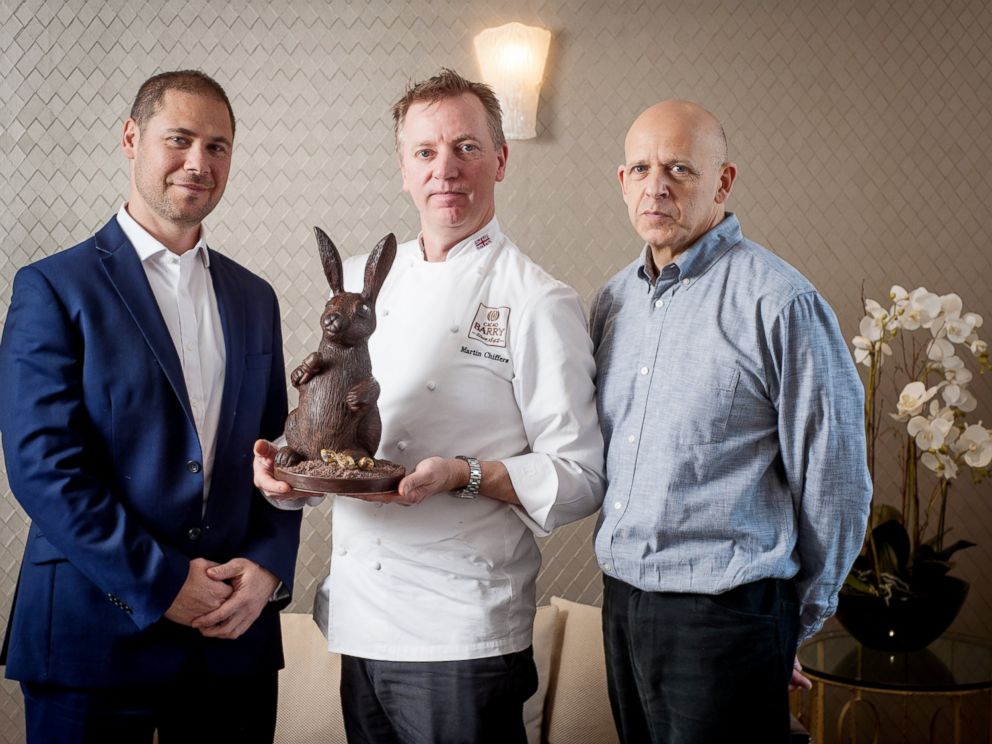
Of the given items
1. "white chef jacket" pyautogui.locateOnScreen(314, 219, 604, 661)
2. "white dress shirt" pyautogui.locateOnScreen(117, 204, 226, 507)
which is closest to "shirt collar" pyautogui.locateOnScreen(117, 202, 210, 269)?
"white dress shirt" pyautogui.locateOnScreen(117, 204, 226, 507)

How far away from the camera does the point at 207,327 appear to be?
194 cm

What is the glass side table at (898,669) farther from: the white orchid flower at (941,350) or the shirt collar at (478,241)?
the shirt collar at (478,241)

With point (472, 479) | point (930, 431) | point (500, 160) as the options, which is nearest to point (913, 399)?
point (930, 431)

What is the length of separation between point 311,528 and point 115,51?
168 cm

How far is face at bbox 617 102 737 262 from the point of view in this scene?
189cm

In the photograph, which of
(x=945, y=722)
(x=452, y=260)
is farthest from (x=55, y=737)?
(x=945, y=722)

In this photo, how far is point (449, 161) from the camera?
189 centimetres

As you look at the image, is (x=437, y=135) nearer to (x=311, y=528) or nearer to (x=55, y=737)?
(x=55, y=737)

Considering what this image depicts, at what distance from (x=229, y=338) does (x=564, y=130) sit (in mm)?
1745

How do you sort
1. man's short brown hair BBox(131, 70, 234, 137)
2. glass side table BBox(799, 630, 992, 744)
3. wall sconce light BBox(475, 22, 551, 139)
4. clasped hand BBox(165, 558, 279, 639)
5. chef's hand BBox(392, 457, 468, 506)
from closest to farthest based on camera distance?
chef's hand BBox(392, 457, 468, 506) < clasped hand BBox(165, 558, 279, 639) < man's short brown hair BBox(131, 70, 234, 137) < glass side table BBox(799, 630, 992, 744) < wall sconce light BBox(475, 22, 551, 139)

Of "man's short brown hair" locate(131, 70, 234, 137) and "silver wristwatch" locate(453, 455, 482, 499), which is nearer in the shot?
"silver wristwatch" locate(453, 455, 482, 499)

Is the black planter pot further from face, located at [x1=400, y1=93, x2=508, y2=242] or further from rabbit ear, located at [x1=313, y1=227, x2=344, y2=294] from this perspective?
rabbit ear, located at [x1=313, y1=227, x2=344, y2=294]

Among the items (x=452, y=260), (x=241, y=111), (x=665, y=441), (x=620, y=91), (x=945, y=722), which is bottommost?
(x=945, y=722)

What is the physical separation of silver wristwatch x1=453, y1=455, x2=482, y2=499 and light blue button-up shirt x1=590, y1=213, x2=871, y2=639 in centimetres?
27
